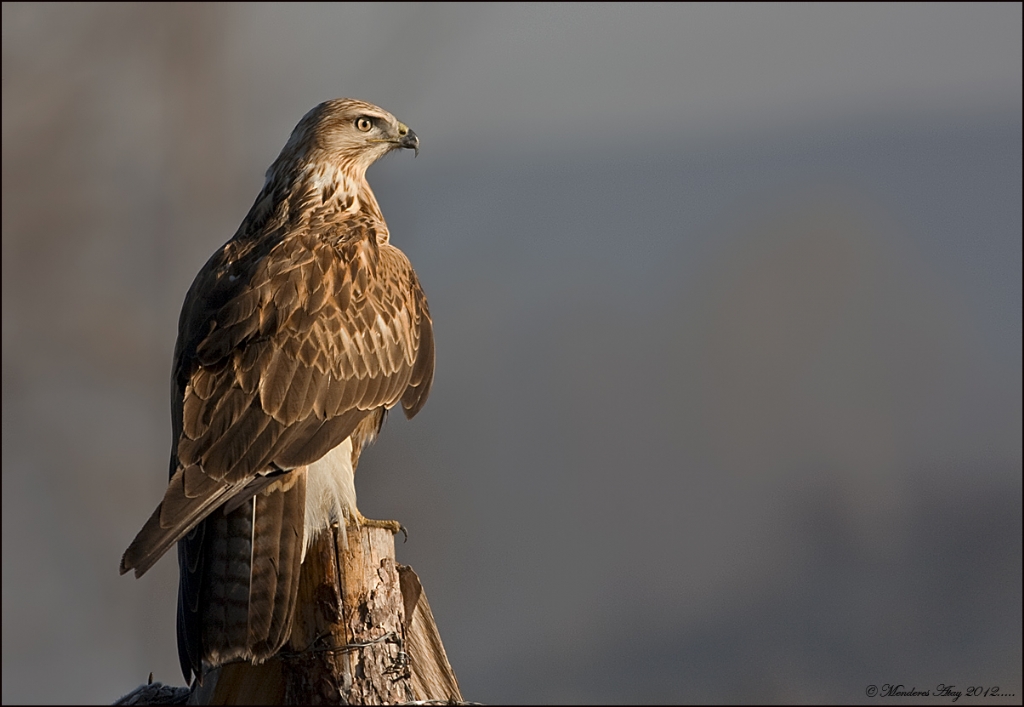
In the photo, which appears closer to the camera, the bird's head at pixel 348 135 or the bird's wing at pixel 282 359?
the bird's wing at pixel 282 359

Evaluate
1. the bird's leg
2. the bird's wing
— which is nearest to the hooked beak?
the bird's wing

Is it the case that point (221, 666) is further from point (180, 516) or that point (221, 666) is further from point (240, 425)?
point (240, 425)

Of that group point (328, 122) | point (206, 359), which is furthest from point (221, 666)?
point (328, 122)

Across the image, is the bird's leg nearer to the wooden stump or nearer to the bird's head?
the wooden stump

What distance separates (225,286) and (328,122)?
1.38 m

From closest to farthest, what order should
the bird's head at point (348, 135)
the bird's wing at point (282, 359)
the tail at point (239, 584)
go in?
1. the tail at point (239, 584)
2. the bird's wing at point (282, 359)
3. the bird's head at point (348, 135)

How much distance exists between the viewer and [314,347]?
14.4 ft

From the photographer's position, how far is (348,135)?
563cm

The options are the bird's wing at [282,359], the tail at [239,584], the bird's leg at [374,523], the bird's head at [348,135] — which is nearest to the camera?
the tail at [239,584]

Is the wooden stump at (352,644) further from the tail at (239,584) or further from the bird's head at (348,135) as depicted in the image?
the bird's head at (348,135)

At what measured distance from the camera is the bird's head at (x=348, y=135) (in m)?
5.57

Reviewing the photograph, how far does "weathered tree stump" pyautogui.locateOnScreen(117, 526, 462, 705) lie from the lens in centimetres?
350

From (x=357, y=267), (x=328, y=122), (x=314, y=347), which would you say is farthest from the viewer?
(x=328, y=122)

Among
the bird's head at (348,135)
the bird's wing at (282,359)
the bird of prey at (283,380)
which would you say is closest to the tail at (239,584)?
the bird of prey at (283,380)
